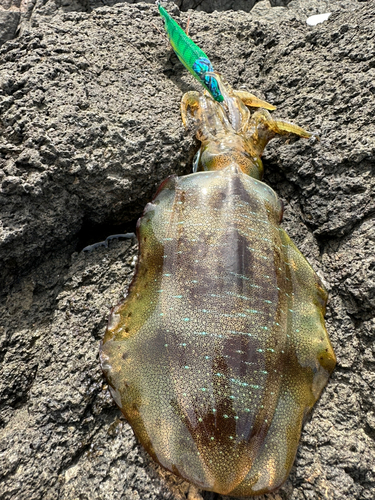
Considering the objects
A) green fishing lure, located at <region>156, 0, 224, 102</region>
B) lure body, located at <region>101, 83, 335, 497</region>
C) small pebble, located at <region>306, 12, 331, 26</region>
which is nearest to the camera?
lure body, located at <region>101, 83, 335, 497</region>

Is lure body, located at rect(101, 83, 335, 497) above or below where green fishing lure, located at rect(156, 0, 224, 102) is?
below

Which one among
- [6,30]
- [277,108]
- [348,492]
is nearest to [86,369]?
[348,492]

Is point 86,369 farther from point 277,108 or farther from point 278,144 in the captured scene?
point 277,108

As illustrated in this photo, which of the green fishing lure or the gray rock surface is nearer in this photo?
the gray rock surface

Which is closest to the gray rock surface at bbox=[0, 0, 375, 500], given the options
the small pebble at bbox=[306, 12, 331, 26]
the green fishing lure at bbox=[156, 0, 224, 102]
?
the green fishing lure at bbox=[156, 0, 224, 102]

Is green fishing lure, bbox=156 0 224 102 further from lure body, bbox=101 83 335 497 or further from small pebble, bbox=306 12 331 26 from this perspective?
small pebble, bbox=306 12 331 26

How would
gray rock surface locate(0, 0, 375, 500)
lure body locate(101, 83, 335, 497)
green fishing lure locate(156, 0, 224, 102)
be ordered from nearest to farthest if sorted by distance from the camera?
lure body locate(101, 83, 335, 497) < gray rock surface locate(0, 0, 375, 500) < green fishing lure locate(156, 0, 224, 102)

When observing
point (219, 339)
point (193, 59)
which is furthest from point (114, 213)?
point (193, 59)

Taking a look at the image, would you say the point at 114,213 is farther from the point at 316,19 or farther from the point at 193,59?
the point at 316,19
